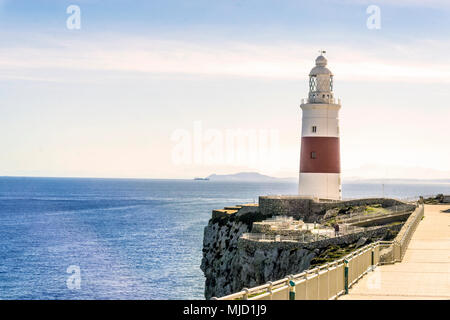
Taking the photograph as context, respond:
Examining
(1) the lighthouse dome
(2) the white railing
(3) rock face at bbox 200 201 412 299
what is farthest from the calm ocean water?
(2) the white railing

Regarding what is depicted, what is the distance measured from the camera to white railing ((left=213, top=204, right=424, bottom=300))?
13.6 m

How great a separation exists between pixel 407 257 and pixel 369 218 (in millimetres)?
19166

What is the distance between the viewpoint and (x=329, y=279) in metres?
17.5

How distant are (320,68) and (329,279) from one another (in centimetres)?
4289

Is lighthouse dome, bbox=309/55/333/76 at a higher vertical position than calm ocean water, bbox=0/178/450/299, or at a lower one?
higher

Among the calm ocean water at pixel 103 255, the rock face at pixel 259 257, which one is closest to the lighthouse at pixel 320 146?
the rock face at pixel 259 257

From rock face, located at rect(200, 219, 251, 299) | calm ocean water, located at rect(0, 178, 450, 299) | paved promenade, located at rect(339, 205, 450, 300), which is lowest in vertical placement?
calm ocean water, located at rect(0, 178, 450, 299)

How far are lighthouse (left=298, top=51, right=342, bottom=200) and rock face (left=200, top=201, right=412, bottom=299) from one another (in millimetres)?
4496

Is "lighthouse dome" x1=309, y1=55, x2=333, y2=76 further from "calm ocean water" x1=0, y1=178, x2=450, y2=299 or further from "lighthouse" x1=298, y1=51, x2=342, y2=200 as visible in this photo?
"calm ocean water" x1=0, y1=178, x2=450, y2=299

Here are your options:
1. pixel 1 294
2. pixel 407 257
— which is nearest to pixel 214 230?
pixel 1 294

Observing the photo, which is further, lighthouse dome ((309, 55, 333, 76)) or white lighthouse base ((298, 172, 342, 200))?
lighthouse dome ((309, 55, 333, 76))

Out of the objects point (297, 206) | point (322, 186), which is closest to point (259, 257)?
point (297, 206)

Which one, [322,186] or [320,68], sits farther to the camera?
[320,68]

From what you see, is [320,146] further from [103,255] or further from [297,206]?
[103,255]
